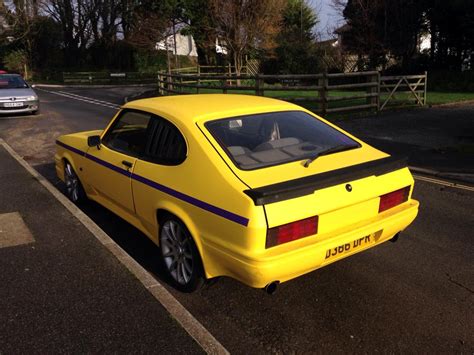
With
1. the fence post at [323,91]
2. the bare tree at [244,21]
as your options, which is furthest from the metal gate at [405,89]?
the bare tree at [244,21]

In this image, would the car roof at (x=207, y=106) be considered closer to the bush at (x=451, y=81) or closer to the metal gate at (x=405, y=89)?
the metal gate at (x=405, y=89)

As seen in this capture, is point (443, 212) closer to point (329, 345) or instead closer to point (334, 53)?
point (329, 345)

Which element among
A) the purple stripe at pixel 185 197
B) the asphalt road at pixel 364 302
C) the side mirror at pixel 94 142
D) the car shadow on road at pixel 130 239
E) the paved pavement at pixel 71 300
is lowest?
the asphalt road at pixel 364 302

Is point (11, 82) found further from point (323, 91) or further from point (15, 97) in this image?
point (323, 91)

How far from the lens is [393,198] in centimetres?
384

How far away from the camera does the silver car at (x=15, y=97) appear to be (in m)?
16.0

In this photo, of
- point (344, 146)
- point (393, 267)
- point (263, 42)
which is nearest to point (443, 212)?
point (393, 267)

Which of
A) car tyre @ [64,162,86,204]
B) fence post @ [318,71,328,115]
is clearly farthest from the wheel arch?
fence post @ [318,71,328,115]

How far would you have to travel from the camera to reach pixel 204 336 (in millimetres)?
3123

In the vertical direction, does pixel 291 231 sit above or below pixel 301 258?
above

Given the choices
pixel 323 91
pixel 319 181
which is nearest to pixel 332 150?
pixel 319 181

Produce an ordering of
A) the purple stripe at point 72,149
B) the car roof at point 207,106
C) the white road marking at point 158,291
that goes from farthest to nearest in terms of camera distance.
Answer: the purple stripe at point 72,149 → the car roof at point 207,106 → the white road marking at point 158,291

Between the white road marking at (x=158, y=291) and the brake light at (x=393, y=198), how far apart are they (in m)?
1.62

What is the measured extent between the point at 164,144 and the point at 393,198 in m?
1.89
